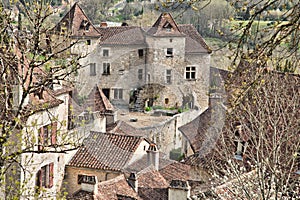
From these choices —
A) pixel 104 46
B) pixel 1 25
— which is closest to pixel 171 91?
pixel 104 46

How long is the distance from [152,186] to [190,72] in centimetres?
1973

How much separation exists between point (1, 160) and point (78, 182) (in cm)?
1161

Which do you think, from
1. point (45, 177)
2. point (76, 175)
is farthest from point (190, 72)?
point (45, 177)

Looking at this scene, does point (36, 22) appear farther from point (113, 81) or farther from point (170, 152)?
point (113, 81)

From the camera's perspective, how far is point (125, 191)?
50.9ft

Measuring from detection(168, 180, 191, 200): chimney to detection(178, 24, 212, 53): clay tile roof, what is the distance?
20.9 m

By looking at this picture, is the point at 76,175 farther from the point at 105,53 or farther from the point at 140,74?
the point at 140,74

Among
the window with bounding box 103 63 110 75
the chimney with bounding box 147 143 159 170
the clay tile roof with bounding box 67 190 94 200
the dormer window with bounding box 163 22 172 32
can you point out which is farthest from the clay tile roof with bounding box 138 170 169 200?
the window with bounding box 103 63 110 75

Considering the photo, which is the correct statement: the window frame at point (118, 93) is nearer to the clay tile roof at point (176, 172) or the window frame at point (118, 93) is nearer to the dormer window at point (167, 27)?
the dormer window at point (167, 27)

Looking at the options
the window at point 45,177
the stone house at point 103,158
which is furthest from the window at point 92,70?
the window at point 45,177

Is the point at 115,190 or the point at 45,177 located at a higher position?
the point at 45,177

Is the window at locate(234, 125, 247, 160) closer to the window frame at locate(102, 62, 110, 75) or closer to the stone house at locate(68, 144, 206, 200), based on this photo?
the stone house at locate(68, 144, 206, 200)

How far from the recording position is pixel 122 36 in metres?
34.9

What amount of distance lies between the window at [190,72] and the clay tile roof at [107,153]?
52.3ft
